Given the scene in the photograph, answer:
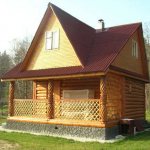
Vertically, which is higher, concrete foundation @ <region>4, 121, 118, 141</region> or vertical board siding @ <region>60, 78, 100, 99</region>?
vertical board siding @ <region>60, 78, 100, 99</region>

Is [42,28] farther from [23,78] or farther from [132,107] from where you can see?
[132,107]

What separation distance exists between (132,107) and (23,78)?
7281 millimetres

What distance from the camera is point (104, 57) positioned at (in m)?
17.5

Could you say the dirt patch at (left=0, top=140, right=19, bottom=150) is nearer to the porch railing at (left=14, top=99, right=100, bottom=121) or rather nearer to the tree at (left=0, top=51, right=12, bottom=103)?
the porch railing at (left=14, top=99, right=100, bottom=121)

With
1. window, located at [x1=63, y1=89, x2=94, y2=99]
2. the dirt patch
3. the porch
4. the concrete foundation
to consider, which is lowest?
the dirt patch

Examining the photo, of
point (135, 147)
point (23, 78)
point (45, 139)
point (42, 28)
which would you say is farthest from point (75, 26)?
point (135, 147)

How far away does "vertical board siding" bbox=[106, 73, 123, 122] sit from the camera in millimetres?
17500

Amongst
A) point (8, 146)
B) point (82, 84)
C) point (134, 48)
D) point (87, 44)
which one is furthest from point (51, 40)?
point (8, 146)

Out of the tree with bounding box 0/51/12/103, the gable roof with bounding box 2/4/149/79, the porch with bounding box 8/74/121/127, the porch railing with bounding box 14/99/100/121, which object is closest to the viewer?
the porch with bounding box 8/74/121/127

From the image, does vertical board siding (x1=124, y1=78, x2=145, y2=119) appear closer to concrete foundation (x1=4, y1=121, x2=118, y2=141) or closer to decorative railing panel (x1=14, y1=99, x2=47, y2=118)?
concrete foundation (x1=4, y1=121, x2=118, y2=141)

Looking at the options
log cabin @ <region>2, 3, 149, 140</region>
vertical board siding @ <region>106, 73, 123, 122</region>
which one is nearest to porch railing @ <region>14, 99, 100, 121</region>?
log cabin @ <region>2, 3, 149, 140</region>

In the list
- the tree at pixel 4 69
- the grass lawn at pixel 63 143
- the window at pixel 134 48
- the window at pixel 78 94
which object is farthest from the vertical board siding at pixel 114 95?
the tree at pixel 4 69

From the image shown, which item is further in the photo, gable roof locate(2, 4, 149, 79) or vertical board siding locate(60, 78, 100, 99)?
vertical board siding locate(60, 78, 100, 99)

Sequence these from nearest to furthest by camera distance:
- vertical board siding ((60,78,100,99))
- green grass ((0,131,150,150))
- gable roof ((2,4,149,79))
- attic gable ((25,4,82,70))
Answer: green grass ((0,131,150,150)), gable roof ((2,4,149,79)), attic gable ((25,4,82,70)), vertical board siding ((60,78,100,99))
